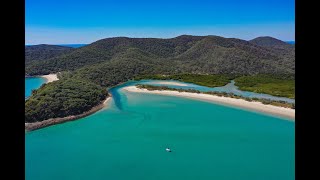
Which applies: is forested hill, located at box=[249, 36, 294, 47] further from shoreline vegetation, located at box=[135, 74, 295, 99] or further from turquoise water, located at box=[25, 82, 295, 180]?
turquoise water, located at box=[25, 82, 295, 180]

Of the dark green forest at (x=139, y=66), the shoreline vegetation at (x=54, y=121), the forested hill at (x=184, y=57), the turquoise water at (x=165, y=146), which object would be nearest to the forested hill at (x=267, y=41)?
the dark green forest at (x=139, y=66)

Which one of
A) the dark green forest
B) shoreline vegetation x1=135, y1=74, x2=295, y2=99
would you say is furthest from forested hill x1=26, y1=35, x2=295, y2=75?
shoreline vegetation x1=135, y1=74, x2=295, y2=99

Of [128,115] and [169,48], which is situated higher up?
[169,48]

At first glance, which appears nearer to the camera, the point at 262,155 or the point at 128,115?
A: the point at 262,155

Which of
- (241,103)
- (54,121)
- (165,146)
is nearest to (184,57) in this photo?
(241,103)

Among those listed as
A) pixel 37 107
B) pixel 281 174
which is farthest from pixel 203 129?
pixel 37 107
